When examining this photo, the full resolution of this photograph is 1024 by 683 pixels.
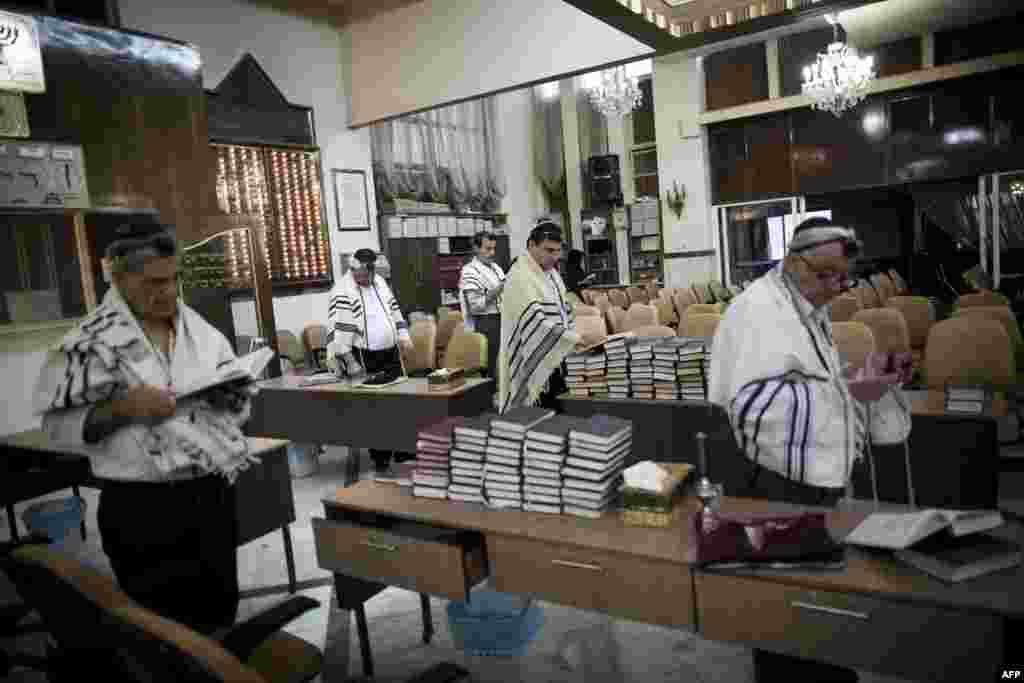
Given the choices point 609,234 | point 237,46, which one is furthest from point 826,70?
point 237,46

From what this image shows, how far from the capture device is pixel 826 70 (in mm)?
8539

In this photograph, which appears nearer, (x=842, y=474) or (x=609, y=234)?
(x=842, y=474)

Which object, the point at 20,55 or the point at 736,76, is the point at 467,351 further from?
the point at 736,76

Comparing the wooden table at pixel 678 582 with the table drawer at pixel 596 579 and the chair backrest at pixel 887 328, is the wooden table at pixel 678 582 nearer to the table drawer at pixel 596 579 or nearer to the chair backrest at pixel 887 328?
the table drawer at pixel 596 579

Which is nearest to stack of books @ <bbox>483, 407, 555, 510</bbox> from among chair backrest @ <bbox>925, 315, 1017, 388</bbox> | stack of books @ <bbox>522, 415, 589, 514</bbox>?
stack of books @ <bbox>522, 415, 589, 514</bbox>

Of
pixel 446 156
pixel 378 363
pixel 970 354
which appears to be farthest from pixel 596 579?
pixel 446 156

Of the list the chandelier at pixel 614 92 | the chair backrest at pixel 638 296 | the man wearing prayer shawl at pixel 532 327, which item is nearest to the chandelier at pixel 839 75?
the chandelier at pixel 614 92

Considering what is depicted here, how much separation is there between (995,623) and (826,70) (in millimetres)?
8860

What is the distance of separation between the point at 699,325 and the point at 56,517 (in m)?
4.23

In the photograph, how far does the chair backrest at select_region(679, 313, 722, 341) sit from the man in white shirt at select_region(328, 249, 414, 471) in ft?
7.07

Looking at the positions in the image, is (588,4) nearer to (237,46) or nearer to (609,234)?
(237,46)

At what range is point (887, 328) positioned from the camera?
14.6 ft

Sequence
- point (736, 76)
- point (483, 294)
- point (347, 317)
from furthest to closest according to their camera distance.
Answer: point (736, 76)
point (483, 294)
point (347, 317)

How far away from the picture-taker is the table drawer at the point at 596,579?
1.61 m
